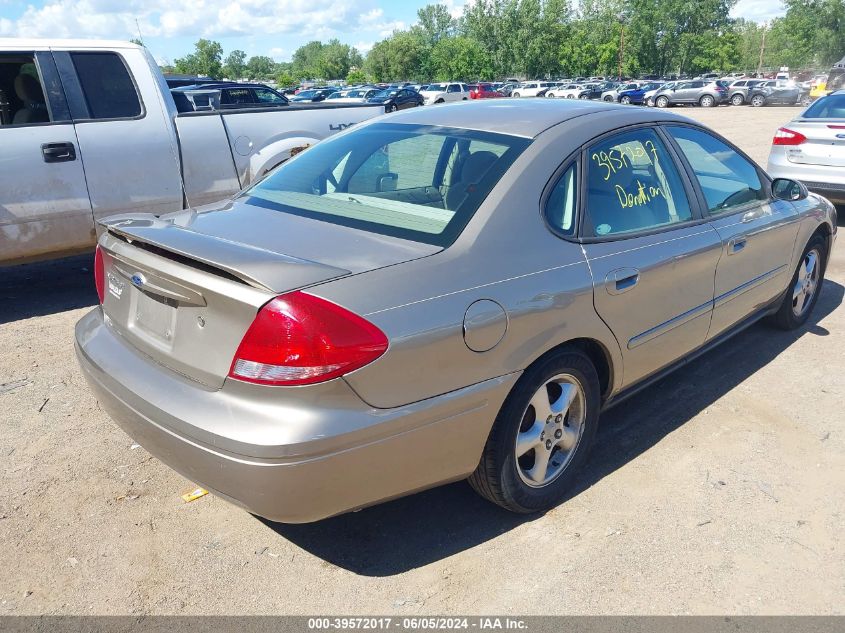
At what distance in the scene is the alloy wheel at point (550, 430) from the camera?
115 inches

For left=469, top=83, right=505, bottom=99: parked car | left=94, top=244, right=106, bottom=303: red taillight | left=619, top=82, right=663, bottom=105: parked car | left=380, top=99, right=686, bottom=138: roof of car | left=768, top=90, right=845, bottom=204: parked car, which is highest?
left=380, top=99, right=686, bottom=138: roof of car

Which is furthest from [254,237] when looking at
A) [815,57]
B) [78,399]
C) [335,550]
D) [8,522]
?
[815,57]

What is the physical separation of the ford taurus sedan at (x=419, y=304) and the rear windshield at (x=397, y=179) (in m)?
0.01

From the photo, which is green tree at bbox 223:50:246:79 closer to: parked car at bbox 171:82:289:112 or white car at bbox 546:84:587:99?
white car at bbox 546:84:587:99

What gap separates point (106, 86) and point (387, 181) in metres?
3.38

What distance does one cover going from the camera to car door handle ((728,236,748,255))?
12.7 feet

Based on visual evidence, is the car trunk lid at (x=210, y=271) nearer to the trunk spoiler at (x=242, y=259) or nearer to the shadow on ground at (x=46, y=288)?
the trunk spoiler at (x=242, y=259)

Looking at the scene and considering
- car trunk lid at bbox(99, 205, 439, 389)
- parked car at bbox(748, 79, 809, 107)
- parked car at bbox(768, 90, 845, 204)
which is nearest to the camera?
car trunk lid at bbox(99, 205, 439, 389)

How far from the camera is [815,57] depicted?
88875mm

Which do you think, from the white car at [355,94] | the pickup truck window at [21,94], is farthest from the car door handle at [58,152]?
the white car at [355,94]

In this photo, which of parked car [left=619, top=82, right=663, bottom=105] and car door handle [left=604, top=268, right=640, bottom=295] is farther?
parked car [left=619, top=82, right=663, bottom=105]

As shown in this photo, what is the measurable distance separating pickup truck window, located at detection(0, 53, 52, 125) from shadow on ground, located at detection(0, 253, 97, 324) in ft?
4.54

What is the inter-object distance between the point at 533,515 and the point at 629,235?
1.30m

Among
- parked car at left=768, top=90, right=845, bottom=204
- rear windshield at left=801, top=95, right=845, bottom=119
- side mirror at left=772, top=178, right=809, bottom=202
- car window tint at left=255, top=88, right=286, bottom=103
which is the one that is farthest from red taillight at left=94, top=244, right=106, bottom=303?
car window tint at left=255, top=88, right=286, bottom=103
